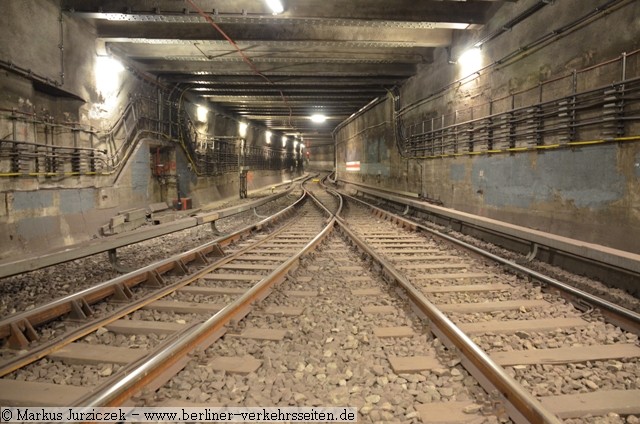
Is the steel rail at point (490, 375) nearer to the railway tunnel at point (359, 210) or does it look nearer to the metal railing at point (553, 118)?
the railway tunnel at point (359, 210)

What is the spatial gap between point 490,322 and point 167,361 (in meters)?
3.07

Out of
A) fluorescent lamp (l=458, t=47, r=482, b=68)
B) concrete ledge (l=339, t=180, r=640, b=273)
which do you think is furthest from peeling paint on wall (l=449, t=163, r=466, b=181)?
fluorescent lamp (l=458, t=47, r=482, b=68)

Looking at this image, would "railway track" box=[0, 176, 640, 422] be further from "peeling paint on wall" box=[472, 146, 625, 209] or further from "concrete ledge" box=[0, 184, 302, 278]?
"peeling paint on wall" box=[472, 146, 625, 209]

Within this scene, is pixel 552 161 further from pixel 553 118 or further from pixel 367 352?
pixel 367 352

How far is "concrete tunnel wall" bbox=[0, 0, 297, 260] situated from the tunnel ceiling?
86 cm

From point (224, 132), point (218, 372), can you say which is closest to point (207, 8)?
point (218, 372)

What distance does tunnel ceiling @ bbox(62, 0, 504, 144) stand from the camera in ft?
27.4

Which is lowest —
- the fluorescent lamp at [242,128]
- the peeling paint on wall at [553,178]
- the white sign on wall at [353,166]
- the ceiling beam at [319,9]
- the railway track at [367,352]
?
the railway track at [367,352]

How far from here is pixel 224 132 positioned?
844 inches

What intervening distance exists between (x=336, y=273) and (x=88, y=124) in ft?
25.9

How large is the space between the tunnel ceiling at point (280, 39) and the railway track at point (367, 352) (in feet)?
21.2

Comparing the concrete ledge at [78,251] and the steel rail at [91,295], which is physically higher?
the concrete ledge at [78,251]

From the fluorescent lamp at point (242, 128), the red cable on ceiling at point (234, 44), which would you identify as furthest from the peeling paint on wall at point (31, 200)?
the fluorescent lamp at point (242, 128)

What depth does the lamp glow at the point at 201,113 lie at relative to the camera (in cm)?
1745
